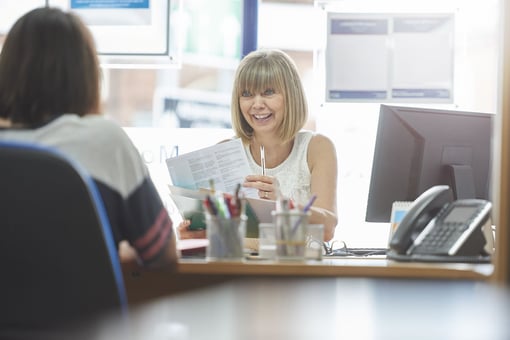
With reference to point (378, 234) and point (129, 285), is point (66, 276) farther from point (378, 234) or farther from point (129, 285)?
point (378, 234)

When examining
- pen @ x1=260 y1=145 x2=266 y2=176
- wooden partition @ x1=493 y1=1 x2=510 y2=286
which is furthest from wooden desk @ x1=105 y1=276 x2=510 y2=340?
pen @ x1=260 y1=145 x2=266 y2=176

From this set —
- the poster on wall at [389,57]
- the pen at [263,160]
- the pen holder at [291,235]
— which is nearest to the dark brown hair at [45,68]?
the pen holder at [291,235]

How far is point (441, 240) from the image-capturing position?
6.07 ft

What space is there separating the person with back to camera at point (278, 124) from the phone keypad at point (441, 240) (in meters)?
1.21

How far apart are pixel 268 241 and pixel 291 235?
0.10 metres

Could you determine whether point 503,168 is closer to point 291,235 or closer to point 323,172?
point 291,235

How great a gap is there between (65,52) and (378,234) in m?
2.72

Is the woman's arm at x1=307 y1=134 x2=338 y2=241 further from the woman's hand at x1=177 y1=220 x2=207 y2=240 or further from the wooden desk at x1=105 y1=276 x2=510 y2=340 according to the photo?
the wooden desk at x1=105 y1=276 x2=510 y2=340

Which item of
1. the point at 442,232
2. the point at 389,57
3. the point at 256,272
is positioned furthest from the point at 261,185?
the point at 389,57

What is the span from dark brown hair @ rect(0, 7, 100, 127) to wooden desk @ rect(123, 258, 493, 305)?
0.35 m

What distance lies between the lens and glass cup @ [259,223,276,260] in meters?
1.73

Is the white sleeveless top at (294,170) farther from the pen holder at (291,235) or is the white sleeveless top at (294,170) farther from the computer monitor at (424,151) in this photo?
the pen holder at (291,235)

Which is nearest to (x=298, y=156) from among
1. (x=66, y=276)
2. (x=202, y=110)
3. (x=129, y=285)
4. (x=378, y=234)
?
(x=378, y=234)

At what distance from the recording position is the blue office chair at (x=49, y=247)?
3.91ft
